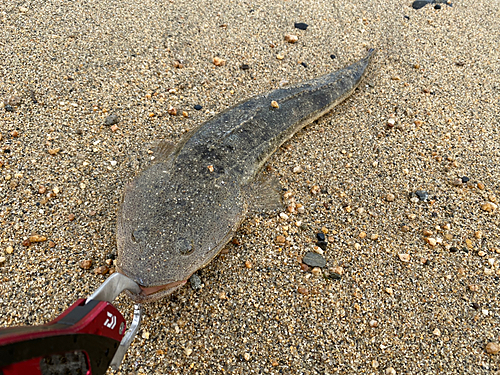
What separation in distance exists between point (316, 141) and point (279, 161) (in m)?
0.59

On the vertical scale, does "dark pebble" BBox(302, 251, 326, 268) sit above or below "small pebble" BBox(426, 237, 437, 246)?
below

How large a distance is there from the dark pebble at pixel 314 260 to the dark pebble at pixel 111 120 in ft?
8.58

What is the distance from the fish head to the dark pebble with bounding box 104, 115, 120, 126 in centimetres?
111

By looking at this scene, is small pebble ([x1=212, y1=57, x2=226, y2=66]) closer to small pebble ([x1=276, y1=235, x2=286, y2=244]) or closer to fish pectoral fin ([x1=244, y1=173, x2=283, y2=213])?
fish pectoral fin ([x1=244, y1=173, x2=283, y2=213])

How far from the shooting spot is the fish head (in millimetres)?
2430

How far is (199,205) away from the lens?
2.84 metres

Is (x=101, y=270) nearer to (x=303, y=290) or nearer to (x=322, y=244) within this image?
(x=303, y=290)

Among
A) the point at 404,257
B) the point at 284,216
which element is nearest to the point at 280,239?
the point at 284,216

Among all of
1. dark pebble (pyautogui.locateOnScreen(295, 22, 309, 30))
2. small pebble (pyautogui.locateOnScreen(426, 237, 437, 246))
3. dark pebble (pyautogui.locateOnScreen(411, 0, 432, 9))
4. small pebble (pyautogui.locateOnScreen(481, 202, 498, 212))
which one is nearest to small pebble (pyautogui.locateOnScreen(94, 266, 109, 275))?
small pebble (pyautogui.locateOnScreen(426, 237, 437, 246))

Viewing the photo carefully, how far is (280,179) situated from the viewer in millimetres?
3693

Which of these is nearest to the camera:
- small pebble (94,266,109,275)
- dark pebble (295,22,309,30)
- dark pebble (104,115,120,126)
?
small pebble (94,266,109,275)

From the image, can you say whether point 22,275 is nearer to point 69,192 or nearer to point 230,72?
point 69,192

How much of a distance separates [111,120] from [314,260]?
273cm

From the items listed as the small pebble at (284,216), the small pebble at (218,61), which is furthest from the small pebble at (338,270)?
the small pebble at (218,61)
